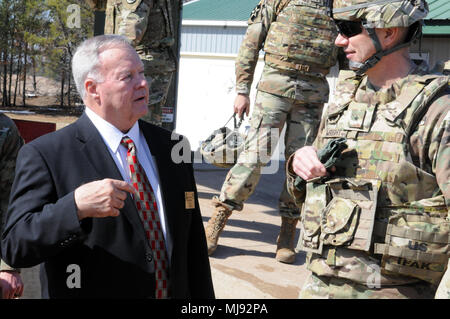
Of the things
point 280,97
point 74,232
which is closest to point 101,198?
point 74,232

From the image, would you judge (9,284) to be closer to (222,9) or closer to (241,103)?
(241,103)

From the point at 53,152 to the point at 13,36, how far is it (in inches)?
984

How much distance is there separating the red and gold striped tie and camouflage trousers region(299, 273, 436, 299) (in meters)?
0.80

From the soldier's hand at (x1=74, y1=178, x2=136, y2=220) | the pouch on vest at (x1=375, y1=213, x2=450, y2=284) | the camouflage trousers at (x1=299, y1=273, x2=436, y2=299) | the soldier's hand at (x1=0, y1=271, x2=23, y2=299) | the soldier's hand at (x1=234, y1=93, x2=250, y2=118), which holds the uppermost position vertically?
the soldier's hand at (x1=234, y1=93, x2=250, y2=118)

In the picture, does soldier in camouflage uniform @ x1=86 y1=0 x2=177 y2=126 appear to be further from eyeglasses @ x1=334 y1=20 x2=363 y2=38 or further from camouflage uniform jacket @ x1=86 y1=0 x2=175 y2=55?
eyeglasses @ x1=334 y1=20 x2=363 y2=38

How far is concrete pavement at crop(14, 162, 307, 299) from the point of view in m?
4.59

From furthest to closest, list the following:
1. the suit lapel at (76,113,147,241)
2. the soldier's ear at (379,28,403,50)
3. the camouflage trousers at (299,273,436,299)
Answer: the soldier's ear at (379,28,403,50) → the camouflage trousers at (299,273,436,299) → the suit lapel at (76,113,147,241)

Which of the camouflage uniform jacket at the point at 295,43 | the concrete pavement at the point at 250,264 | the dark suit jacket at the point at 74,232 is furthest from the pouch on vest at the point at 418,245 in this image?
the camouflage uniform jacket at the point at 295,43

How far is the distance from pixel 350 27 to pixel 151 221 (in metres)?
1.34

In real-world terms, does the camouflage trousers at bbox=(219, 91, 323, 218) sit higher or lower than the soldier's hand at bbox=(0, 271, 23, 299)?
higher

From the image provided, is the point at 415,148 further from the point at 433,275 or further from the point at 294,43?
the point at 294,43

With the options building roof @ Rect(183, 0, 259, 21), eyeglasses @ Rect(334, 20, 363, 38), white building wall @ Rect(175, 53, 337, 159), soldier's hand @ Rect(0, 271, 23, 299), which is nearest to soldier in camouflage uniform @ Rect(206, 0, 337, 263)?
eyeglasses @ Rect(334, 20, 363, 38)

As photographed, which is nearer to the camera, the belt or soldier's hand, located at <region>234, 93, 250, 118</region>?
the belt

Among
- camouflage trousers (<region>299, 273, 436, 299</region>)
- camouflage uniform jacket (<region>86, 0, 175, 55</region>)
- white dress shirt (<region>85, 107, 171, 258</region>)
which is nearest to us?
white dress shirt (<region>85, 107, 171, 258</region>)
